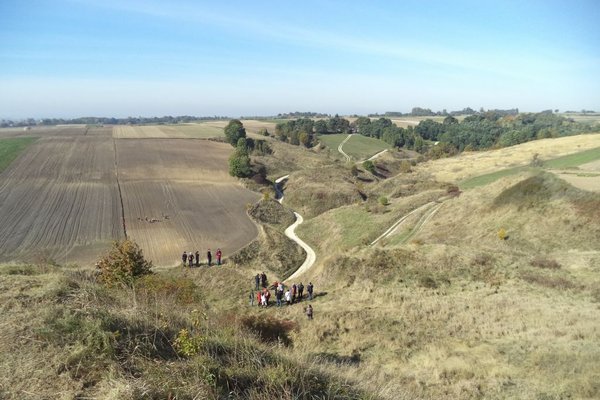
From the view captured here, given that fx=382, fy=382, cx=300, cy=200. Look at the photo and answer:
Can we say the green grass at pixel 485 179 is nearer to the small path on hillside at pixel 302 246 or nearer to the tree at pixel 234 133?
the small path on hillside at pixel 302 246

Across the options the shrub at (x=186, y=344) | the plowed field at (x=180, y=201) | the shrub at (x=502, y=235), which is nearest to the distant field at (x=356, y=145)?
the plowed field at (x=180, y=201)

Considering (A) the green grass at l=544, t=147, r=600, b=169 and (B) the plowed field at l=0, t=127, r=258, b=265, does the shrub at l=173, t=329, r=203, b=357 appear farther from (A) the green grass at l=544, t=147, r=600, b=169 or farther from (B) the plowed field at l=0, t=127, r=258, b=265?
(A) the green grass at l=544, t=147, r=600, b=169

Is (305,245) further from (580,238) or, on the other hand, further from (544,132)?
(544,132)

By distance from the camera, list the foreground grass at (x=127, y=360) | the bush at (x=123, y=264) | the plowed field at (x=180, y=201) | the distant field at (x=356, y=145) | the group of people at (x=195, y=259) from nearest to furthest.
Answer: the foreground grass at (x=127, y=360)
the bush at (x=123, y=264)
the group of people at (x=195, y=259)
the plowed field at (x=180, y=201)
the distant field at (x=356, y=145)

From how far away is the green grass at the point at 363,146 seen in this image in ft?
381

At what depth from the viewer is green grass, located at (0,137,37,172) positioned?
7319cm

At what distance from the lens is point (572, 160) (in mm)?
57750

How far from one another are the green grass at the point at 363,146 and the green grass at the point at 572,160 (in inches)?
2182

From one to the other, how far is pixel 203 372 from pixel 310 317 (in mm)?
14529

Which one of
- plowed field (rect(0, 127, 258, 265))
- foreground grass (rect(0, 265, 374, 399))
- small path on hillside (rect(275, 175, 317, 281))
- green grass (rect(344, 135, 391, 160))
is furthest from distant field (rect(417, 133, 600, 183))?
foreground grass (rect(0, 265, 374, 399))

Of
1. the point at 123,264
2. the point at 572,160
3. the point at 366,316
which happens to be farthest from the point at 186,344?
the point at 572,160

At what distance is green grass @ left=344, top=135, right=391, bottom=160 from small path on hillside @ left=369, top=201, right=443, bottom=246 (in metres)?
67.7

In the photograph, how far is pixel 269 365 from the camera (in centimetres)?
698

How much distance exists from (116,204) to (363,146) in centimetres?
9053
